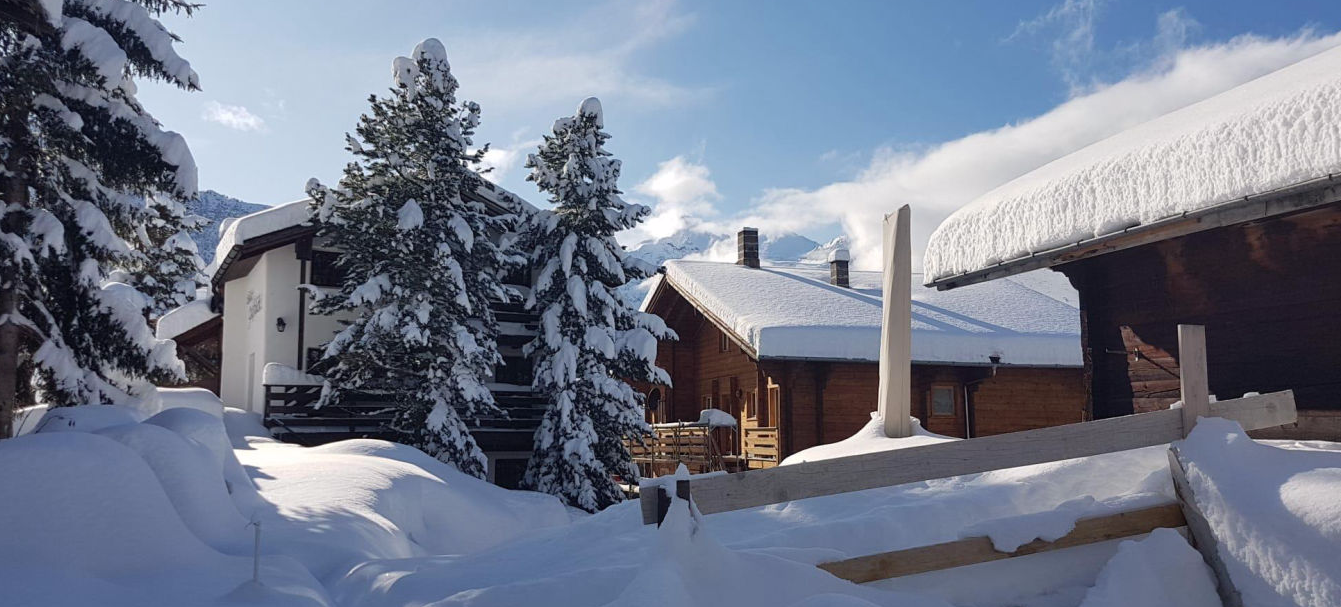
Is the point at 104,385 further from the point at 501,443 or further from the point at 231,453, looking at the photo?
the point at 501,443

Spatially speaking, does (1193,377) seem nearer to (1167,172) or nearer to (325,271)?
(1167,172)

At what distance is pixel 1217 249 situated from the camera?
817 cm

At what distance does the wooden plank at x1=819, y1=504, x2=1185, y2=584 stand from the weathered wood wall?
397 centimetres

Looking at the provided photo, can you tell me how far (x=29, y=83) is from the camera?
31.2ft

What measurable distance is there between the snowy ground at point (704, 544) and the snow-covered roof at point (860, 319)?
11.2 meters

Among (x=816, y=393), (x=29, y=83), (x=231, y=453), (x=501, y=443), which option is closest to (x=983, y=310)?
(x=816, y=393)

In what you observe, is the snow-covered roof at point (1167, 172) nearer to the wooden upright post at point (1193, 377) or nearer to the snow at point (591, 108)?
the wooden upright post at point (1193, 377)

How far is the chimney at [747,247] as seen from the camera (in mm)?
26375

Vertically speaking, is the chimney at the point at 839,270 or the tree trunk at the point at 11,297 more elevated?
the chimney at the point at 839,270

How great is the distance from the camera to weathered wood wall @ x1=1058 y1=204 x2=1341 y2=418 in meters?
7.33

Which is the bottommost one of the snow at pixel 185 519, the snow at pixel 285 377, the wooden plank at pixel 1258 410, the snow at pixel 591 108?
the snow at pixel 185 519

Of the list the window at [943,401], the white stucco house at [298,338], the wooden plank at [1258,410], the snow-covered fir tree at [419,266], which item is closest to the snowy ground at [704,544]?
the wooden plank at [1258,410]

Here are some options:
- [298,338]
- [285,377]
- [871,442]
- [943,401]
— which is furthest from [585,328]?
[871,442]

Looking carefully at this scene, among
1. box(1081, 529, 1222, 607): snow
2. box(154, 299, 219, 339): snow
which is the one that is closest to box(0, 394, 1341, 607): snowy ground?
box(1081, 529, 1222, 607): snow
